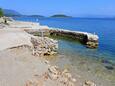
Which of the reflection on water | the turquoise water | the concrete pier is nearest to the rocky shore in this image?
the reflection on water

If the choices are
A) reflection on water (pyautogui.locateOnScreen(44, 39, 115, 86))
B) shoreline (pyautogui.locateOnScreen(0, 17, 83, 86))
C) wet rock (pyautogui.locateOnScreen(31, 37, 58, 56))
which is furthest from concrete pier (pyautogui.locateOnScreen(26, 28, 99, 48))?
shoreline (pyautogui.locateOnScreen(0, 17, 83, 86))

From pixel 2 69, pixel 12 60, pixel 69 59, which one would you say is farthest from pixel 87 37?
pixel 2 69

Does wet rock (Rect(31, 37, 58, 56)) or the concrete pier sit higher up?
wet rock (Rect(31, 37, 58, 56))

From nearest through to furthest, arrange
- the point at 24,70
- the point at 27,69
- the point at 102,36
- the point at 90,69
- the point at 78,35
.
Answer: the point at 24,70, the point at 27,69, the point at 90,69, the point at 78,35, the point at 102,36

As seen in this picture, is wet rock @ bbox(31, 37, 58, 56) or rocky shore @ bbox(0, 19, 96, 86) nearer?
rocky shore @ bbox(0, 19, 96, 86)

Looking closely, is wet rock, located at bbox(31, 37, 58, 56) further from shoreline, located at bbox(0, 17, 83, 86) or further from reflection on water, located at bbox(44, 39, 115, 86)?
reflection on water, located at bbox(44, 39, 115, 86)

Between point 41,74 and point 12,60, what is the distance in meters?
3.26

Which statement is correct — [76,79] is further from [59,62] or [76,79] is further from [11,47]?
[11,47]

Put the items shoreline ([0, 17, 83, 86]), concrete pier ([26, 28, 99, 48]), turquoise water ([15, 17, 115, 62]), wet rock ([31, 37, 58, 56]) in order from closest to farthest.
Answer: shoreline ([0, 17, 83, 86]), wet rock ([31, 37, 58, 56]), turquoise water ([15, 17, 115, 62]), concrete pier ([26, 28, 99, 48])

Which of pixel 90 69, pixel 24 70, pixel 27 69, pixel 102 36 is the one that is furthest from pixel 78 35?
pixel 24 70

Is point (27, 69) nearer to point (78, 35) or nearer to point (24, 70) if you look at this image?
point (24, 70)

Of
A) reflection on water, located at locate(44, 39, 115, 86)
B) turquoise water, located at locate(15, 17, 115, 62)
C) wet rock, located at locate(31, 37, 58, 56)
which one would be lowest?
turquoise water, located at locate(15, 17, 115, 62)

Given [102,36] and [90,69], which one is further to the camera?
[102,36]

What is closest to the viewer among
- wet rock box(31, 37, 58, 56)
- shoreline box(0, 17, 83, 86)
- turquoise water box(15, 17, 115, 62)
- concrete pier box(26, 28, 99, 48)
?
shoreline box(0, 17, 83, 86)
